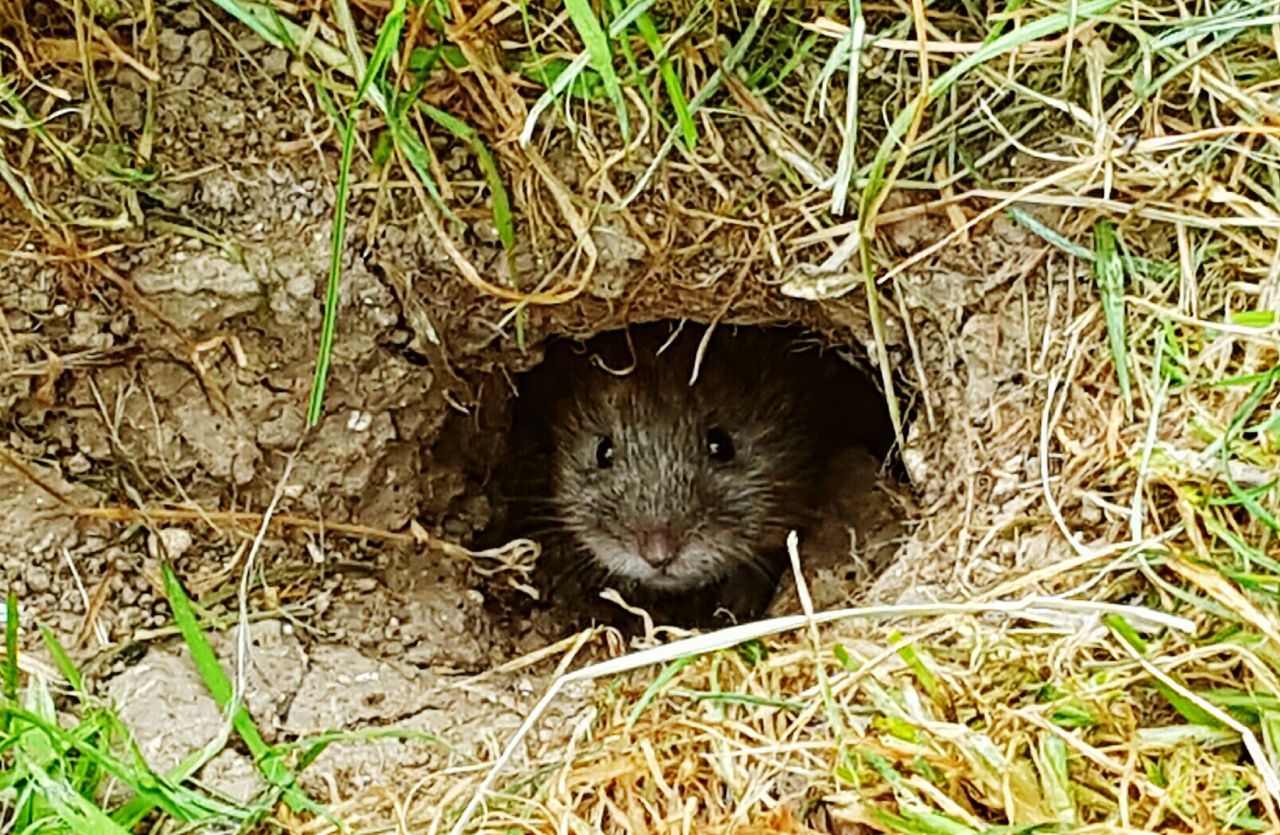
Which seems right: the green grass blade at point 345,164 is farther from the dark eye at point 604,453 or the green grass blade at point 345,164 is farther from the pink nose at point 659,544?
the dark eye at point 604,453

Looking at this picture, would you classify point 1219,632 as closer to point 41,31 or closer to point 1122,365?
point 1122,365

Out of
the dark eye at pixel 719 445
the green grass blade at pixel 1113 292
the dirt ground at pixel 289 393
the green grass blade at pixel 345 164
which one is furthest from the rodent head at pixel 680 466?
the green grass blade at pixel 1113 292

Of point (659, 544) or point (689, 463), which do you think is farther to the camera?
point (689, 463)

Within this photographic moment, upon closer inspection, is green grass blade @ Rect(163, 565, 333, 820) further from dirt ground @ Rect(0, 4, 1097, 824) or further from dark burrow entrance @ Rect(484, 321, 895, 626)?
dark burrow entrance @ Rect(484, 321, 895, 626)

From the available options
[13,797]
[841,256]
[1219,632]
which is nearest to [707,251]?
[841,256]

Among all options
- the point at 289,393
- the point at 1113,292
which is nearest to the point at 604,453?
the point at 289,393

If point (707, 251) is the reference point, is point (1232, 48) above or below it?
above

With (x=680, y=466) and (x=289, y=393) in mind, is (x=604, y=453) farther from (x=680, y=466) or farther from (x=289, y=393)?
(x=289, y=393)
